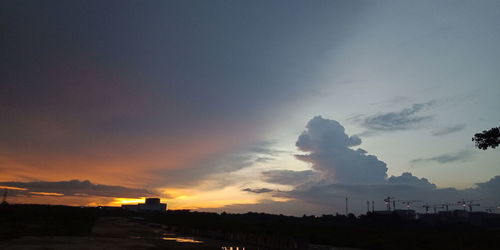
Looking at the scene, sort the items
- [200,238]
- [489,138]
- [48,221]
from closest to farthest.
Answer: [489,138] → [200,238] → [48,221]

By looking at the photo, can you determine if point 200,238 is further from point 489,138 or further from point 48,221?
point 489,138

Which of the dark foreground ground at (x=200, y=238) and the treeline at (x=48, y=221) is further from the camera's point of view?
the treeline at (x=48, y=221)

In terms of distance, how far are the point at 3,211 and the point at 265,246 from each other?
2680 inches

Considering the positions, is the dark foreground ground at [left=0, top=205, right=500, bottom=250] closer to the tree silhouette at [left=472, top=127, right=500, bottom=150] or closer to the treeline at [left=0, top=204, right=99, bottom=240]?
the treeline at [left=0, top=204, right=99, bottom=240]

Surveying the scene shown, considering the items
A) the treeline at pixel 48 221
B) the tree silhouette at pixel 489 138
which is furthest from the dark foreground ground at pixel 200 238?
the tree silhouette at pixel 489 138

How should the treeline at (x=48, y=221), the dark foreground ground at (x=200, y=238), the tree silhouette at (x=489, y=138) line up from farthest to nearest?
the treeline at (x=48, y=221)
the dark foreground ground at (x=200, y=238)
the tree silhouette at (x=489, y=138)

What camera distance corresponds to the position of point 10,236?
191 feet

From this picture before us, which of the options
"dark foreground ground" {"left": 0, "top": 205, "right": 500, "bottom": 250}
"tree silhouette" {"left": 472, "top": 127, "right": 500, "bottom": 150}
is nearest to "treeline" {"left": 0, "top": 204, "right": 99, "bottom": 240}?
"dark foreground ground" {"left": 0, "top": 205, "right": 500, "bottom": 250}

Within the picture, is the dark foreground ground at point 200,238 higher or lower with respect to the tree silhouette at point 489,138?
lower

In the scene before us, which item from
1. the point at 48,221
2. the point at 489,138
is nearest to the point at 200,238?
the point at 48,221

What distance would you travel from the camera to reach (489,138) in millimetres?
29844

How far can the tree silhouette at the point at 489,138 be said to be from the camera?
29.6 m

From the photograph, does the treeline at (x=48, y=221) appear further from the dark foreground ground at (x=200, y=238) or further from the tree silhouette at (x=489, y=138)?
the tree silhouette at (x=489, y=138)

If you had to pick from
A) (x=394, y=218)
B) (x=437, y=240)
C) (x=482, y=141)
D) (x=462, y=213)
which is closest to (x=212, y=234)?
(x=437, y=240)
